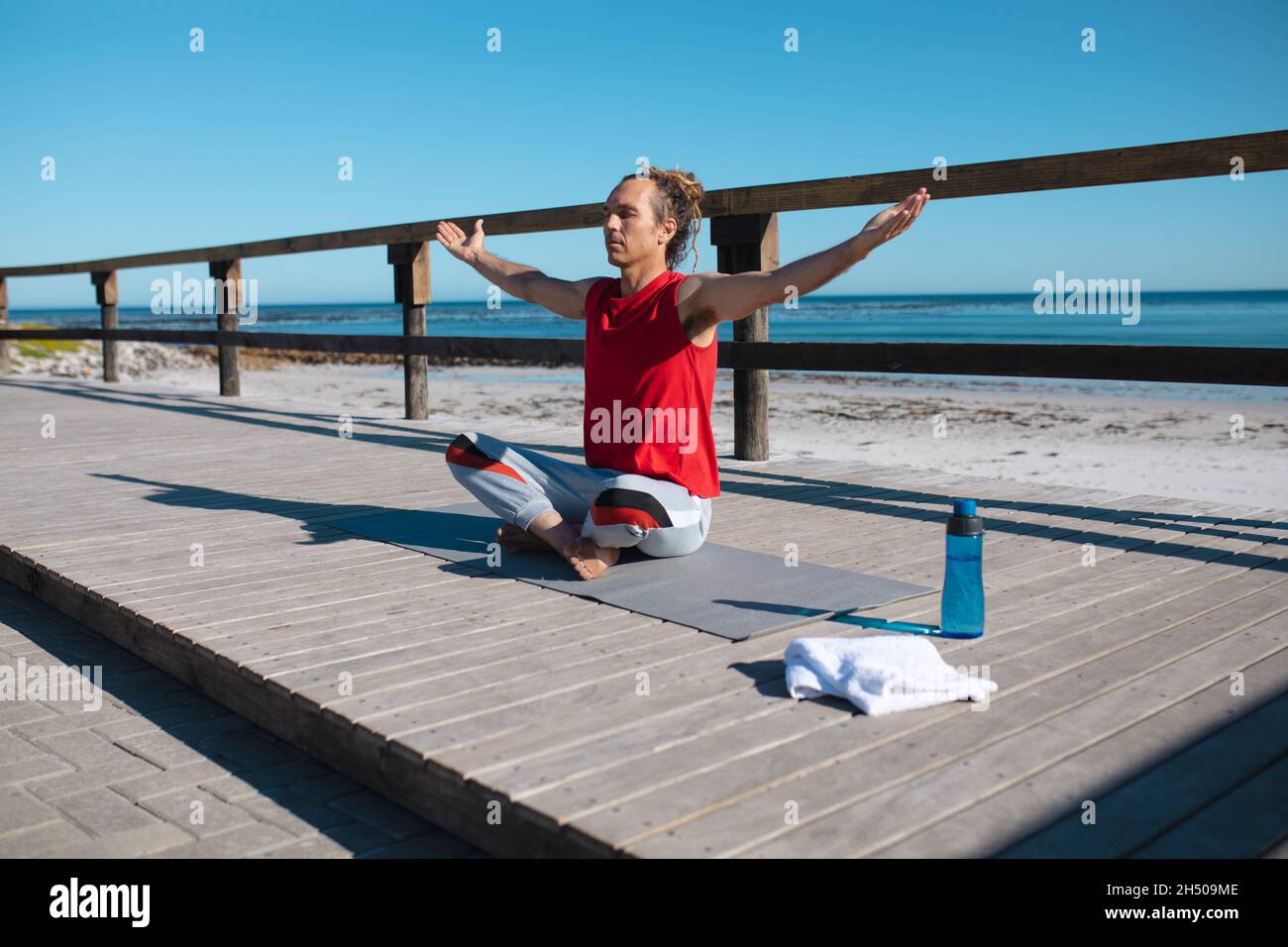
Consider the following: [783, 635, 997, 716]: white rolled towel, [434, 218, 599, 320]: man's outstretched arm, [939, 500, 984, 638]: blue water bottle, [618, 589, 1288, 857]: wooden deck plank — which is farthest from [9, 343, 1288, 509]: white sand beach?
[783, 635, 997, 716]: white rolled towel

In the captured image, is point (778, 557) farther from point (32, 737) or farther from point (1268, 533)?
point (32, 737)

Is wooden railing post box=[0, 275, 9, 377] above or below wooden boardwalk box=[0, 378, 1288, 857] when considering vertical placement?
above

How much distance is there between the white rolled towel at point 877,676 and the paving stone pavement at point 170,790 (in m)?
0.77

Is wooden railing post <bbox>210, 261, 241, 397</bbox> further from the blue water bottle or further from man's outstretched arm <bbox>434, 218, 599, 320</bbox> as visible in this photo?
the blue water bottle

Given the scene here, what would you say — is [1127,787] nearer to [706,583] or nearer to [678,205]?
[706,583]

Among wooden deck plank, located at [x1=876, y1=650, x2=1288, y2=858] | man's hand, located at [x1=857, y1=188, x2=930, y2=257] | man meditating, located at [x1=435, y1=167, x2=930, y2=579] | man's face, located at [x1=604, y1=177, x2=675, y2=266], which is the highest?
Result: man's face, located at [x1=604, y1=177, x2=675, y2=266]

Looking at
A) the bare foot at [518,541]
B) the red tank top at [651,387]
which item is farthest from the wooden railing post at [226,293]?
the red tank top at [651,387]

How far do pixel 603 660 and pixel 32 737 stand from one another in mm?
1289

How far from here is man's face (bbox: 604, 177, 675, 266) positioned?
3205 mm

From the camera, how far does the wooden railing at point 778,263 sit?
Result: 3672 millimetres

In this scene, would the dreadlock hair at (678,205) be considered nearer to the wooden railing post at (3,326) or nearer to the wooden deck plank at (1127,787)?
the wooden deck plank at (1127,787)
